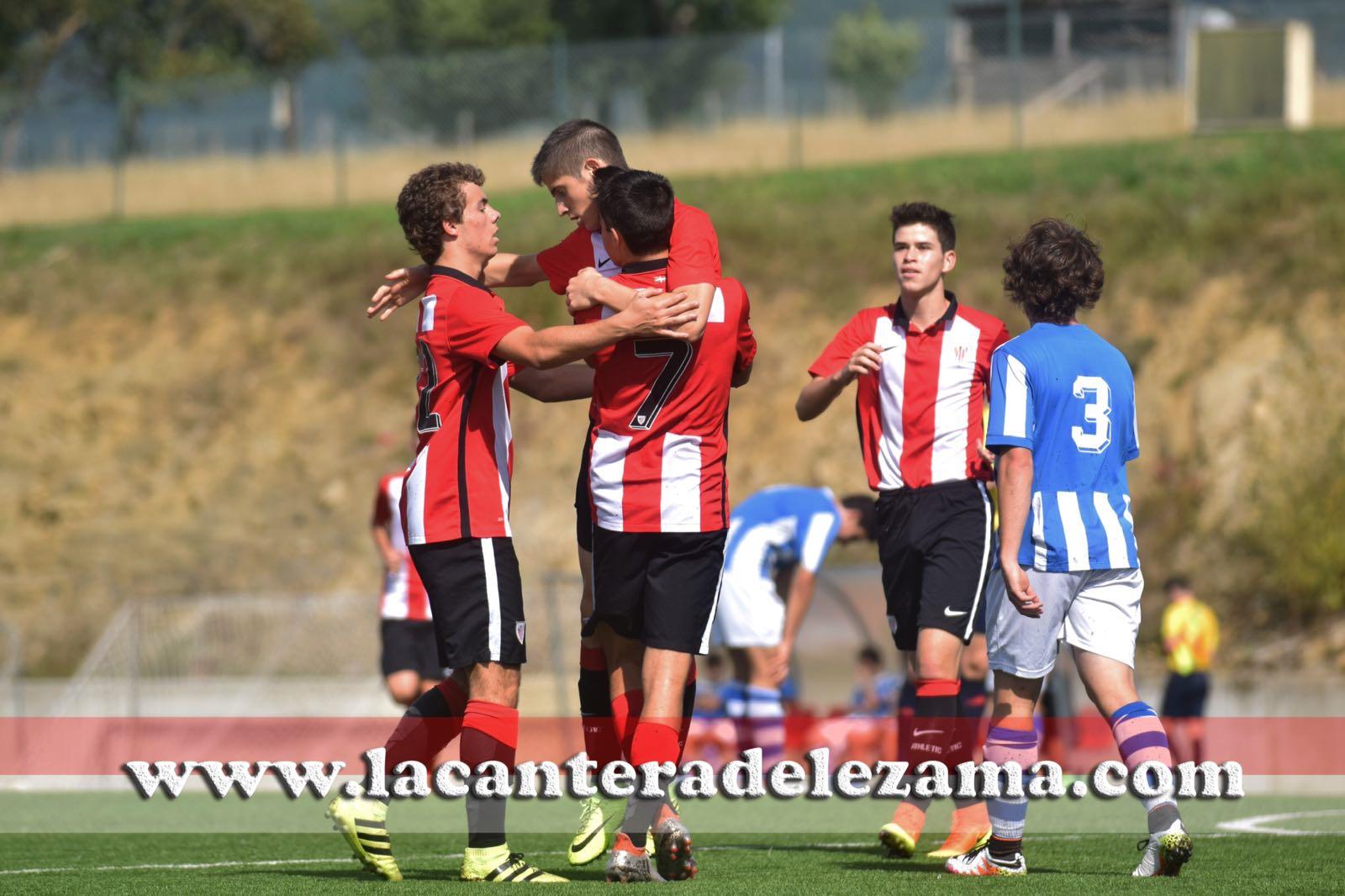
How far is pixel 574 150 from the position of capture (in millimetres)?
6066

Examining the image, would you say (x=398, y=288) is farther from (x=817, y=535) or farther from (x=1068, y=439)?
(x=817, y=535)

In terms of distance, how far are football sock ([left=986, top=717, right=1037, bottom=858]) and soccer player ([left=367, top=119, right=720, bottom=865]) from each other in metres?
1.07

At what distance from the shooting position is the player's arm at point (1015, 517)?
5426mm

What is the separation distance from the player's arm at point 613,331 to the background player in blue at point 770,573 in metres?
4.83

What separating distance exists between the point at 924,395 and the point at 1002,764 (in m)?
1.71

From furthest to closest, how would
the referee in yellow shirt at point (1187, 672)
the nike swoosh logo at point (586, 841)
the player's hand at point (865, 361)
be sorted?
the referee in yellow shirt at point (1187, 672) → the player's hand at point (865, 361) → the nike swoosh logo at point (586, 841)

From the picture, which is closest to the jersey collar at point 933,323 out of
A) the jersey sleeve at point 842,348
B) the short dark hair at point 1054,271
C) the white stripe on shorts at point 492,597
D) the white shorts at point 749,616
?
the jersey sleeve at point 842,348

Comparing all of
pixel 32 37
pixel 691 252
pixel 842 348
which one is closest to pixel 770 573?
pixel 842 348

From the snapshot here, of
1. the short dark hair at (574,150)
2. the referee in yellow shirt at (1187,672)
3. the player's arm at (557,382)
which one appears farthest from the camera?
the referee in yellow shirt at (1187,672)

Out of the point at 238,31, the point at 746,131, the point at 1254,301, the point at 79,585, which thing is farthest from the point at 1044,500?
the point at 238,31

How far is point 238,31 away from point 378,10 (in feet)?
60.6

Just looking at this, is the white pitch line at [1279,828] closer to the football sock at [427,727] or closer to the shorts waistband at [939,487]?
the shorts waistband at [939,487]

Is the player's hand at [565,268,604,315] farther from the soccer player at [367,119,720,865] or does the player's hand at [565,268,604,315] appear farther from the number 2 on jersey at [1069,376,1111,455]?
the number 2 on jersey at [1069,376,1111,455]

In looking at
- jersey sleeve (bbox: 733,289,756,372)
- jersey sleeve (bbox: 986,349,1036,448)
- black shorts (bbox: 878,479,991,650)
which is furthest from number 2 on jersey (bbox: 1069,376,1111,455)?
jersey sleeve (bbox: 733,289,756,372)
